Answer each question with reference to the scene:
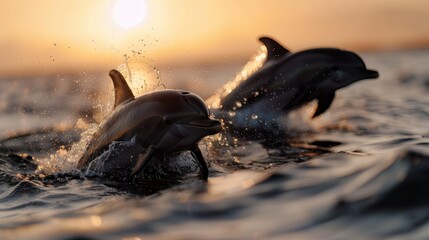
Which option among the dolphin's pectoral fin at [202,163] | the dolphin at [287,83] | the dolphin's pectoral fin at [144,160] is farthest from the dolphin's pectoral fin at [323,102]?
the dolphin's pectoral fin at [144,160]

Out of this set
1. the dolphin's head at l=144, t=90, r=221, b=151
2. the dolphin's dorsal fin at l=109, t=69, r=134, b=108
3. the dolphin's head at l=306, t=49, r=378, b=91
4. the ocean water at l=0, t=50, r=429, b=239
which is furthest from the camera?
the dolphin's head at l=306, t=49, r=378, b=91

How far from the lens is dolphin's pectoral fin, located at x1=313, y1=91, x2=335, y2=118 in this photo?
12422 mm

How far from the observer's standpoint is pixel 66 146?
1302 cm

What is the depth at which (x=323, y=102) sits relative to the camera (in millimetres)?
12570

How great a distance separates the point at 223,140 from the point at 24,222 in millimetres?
5640

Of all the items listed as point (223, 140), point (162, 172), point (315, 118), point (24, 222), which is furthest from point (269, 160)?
point (315, 118)

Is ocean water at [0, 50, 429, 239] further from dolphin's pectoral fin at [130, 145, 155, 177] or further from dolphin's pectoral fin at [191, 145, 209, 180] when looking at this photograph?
dolphin's pectoral fin at [130, 145, 155, 177]

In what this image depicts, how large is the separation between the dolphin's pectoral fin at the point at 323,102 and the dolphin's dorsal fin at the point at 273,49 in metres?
1.22

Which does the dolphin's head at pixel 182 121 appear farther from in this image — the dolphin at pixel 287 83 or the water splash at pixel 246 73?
the water splash at pixel 246 73

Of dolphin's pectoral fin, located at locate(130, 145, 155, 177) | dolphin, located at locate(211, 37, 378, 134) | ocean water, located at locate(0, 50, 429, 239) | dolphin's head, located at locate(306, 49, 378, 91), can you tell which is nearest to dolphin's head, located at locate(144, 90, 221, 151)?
dolphin's pectoral fin, located at locate(130, 145, 155, 177)

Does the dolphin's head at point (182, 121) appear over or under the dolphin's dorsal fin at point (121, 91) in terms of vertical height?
under

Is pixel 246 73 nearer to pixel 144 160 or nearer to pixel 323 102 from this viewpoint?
pixel 323 102

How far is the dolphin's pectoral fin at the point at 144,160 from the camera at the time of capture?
7370 millimetres

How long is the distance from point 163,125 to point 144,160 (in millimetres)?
491
